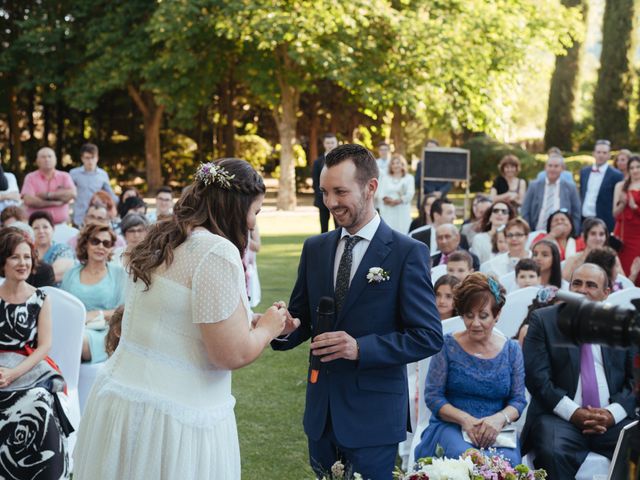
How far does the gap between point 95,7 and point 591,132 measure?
69.0ft

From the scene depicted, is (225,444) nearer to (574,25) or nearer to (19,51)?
(574,25)

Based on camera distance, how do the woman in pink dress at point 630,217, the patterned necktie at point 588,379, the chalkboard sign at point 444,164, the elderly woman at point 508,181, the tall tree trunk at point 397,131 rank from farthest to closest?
the tall tree trunk at point 397,131 < the chalkboard sign at point 444,164 < the elderly woman at point 508,181 < the woman in pink dress at point 630,217 < the patterned necktie at point 588,379

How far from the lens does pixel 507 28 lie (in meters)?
27.5

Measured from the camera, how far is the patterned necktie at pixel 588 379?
17.7 ft

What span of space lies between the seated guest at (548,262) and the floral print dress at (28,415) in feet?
13.8

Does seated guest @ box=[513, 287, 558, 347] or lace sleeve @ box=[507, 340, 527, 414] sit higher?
seated guest @ box=[513, 287, 558, 347]

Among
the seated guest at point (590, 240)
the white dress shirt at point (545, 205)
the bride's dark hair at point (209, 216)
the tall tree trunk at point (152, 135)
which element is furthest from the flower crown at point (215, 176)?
the tall tree trunk at point (152, 135)

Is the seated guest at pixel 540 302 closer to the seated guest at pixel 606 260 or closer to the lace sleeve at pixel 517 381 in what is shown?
the seated guest at pixel 606 260

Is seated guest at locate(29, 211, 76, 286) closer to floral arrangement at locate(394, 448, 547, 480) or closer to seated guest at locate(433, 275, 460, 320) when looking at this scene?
seated guest at locate(433, 275, 460, 320)

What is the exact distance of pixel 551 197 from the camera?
12.5m

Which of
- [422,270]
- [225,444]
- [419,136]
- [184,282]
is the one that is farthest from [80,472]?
[419,136]

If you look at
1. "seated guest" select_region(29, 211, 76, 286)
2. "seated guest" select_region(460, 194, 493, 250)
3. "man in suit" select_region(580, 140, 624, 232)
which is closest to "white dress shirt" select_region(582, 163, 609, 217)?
"man in suit" select_region(580, 140, 624, 232)

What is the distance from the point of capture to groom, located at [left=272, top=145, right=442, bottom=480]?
3.57m

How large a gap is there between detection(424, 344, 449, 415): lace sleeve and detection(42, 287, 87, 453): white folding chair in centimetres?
238
